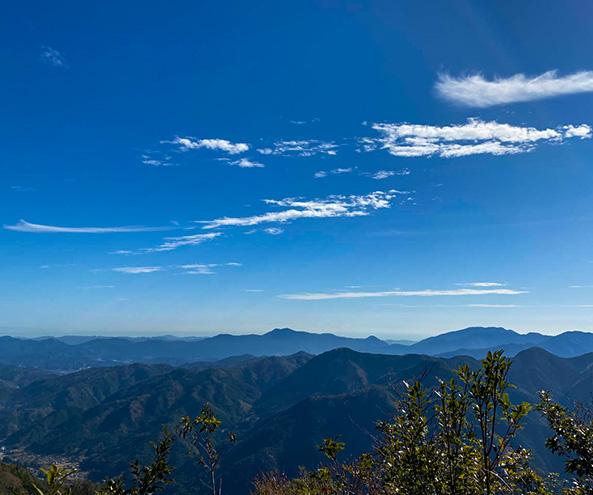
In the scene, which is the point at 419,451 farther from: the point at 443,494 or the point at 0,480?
the point at 0,480

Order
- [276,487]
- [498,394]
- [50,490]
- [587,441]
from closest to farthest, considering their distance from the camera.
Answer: [50,490] < [498,394] < [587,441] < [276,487]

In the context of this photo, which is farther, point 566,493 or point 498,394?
point 566,493

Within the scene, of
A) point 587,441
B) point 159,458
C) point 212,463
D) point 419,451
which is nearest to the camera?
point 419,451

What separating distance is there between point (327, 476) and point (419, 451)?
5.69 metres

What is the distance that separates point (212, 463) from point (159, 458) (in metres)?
4.04

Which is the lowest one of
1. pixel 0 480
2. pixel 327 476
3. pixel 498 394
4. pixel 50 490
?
pixel 0 480

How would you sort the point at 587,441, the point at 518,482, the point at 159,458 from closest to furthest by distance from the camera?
the point at 159,458 → the point at 587,441 → the point at 518,482

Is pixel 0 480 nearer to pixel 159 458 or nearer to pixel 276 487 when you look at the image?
pixel 276 487

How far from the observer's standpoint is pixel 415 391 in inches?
349

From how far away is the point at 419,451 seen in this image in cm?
820

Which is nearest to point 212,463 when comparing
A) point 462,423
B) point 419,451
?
point 419,451

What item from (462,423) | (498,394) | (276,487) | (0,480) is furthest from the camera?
(0,480)

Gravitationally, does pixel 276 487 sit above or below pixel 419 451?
below

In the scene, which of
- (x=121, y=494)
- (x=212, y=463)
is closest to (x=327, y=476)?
(x=212, y=463)
